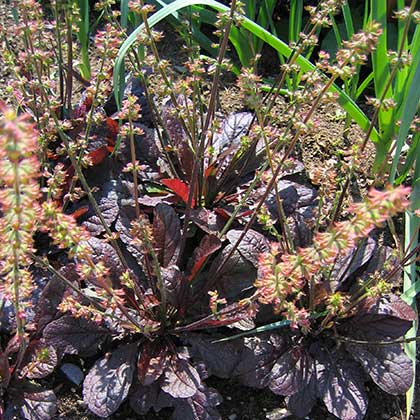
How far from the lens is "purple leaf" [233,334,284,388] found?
2516 millimetres

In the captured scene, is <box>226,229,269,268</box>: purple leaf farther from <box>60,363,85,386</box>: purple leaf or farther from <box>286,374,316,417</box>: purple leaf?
<box>60,363,85,386</box>: purple leaf

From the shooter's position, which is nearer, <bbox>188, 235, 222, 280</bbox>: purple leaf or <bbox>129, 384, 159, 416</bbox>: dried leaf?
<bbox>129, 384, 159, 416</bbox>: dried leaf

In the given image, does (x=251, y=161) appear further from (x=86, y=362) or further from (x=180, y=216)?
(x=86, y=362)

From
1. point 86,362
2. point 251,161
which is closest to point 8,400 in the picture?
point 86,362

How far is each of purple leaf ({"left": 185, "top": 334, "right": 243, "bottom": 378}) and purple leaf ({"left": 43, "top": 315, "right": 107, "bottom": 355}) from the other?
0.40 meters

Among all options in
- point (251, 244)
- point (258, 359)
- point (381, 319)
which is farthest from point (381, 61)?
point (258, 359)

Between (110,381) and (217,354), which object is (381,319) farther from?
(110,381)

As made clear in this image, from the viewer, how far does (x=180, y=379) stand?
2418 mm

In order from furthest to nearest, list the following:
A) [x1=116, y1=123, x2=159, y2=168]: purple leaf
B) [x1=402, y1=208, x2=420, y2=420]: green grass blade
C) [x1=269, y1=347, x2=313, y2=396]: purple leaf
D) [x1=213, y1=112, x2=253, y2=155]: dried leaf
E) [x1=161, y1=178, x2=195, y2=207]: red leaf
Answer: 1. [x1=213, y1=112, x2=253, y2=155]: dried leaf
2. [x1=116, y1=123, x2=159, y2=168]: purple leaf
3. [x1=161, y1=178, x2=195, y2=207]: red leaf
4. [x1=402, y1=208, x2=420, y2=420]: green grass blade
5. [x1=269, y1=347, x2=313, y2=396]: purple leaf

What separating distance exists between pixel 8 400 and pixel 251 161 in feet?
5.17

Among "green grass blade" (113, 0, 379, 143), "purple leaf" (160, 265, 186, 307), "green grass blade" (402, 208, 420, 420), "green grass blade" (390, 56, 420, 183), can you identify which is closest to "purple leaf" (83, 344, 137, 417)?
"purple leaf" (160, 265, 186, 307)

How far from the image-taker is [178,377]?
2430mm

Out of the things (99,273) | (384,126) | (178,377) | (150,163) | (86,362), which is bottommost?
(86,362)

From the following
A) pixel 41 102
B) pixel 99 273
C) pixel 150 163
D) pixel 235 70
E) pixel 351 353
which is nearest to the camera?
pixel 99 273
